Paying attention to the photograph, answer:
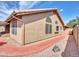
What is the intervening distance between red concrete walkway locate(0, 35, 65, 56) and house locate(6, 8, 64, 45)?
0.25 feet

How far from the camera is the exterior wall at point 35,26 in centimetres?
342

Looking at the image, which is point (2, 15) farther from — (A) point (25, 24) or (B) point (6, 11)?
(A) point (25, 24)

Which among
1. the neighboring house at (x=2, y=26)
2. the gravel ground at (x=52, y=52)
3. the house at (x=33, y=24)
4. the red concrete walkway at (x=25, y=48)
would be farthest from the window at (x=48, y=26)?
the neighboring house at (x=2, y=26)

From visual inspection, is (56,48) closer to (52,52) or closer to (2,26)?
(52,52)

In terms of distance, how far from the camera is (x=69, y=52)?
135 inches

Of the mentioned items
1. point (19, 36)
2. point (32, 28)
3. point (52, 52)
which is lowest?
point (52, 52)

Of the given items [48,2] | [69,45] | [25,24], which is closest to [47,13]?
[48,2]

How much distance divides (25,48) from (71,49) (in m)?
0.73

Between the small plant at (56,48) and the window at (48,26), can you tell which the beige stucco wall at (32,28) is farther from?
the small plant at (56,48)

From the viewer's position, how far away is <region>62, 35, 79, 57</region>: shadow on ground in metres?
3.42

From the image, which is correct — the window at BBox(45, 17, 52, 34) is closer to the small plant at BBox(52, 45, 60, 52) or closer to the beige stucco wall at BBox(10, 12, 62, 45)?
the beige stucco wall at BBox(10, 12, 62, 45)

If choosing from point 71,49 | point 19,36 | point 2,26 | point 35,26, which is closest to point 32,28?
point 35,26

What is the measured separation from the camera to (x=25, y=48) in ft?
11.3

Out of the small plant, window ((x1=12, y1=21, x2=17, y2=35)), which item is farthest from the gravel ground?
window ((x1=12, y1=21, x2=17, y2=35))
